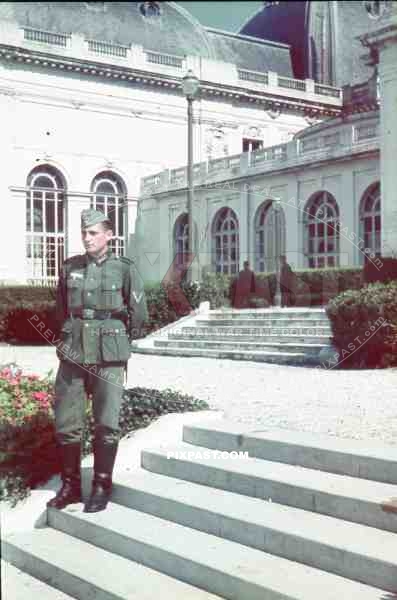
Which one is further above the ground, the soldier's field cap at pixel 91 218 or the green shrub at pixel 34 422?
the soldier's field cap at pixel 91 218

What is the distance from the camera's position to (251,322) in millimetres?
17125

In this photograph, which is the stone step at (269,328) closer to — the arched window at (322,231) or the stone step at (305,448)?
the stone step at (305,448)

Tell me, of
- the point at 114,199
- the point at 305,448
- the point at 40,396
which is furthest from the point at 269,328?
the point at 114,199

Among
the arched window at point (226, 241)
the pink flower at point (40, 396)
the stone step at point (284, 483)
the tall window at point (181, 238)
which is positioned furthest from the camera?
the tall window at point (181, 238)

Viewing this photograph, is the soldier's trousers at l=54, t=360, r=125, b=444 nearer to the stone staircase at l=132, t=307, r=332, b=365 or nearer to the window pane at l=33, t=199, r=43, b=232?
the stone staircase at l=132, t=307, r=332, b=365

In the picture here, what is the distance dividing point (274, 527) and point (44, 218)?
33.4 m

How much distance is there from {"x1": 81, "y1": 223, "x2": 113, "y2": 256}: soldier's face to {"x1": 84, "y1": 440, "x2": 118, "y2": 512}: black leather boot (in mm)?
1367

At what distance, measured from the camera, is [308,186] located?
97.2 feet

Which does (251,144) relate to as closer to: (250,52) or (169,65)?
(169,65)

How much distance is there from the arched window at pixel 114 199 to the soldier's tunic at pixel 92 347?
106 ft

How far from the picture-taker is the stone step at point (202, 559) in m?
4.31

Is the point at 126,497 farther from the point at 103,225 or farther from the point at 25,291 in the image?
the point at 25,291

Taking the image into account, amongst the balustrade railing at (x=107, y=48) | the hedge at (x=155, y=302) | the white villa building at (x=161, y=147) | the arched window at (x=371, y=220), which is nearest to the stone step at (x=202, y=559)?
the hedge at (x=155, y=302)

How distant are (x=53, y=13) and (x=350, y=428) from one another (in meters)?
36.1
